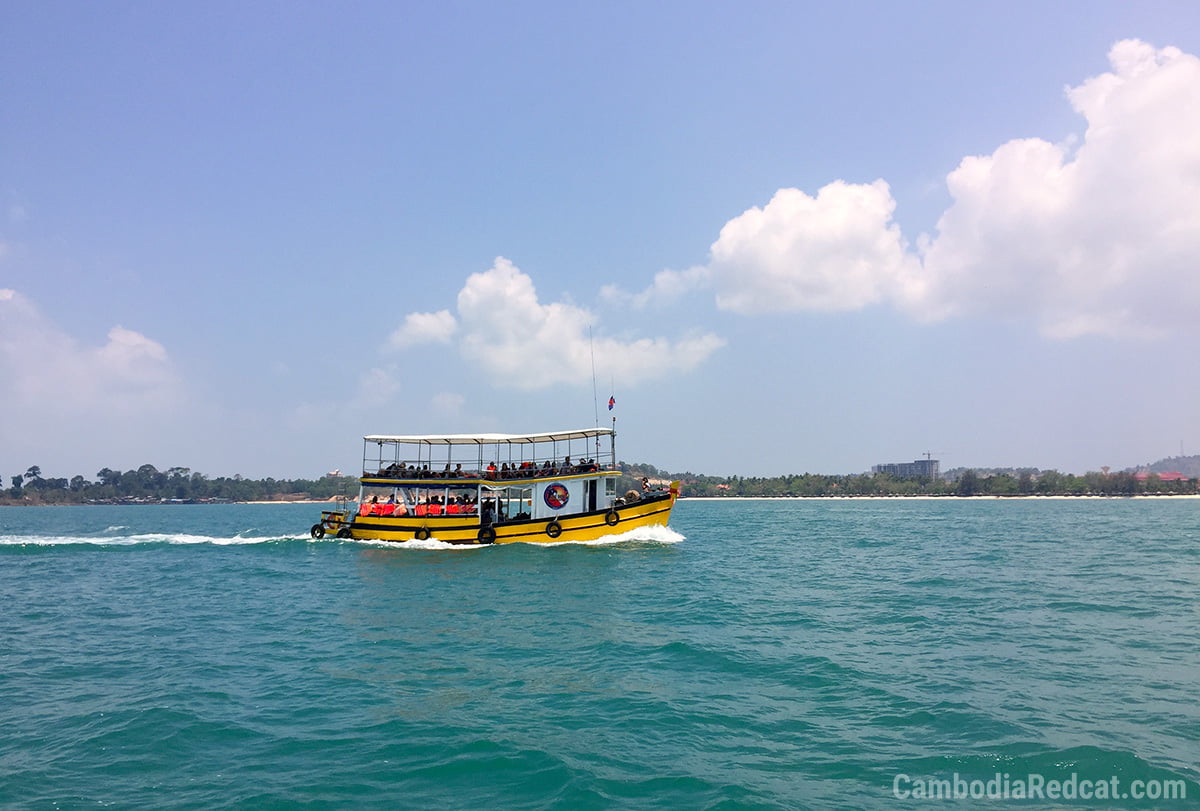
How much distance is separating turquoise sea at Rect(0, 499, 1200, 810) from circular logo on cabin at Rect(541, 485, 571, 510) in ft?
32.5

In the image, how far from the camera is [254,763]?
10297 mm

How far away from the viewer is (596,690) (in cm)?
1376

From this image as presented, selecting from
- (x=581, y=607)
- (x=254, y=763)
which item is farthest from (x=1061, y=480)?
(x=254, y=763)

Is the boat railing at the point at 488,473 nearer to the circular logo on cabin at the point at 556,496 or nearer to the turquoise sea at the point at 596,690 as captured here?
the circular logo on cabin at the point at 556,496

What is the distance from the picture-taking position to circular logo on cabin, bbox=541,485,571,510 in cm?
3866

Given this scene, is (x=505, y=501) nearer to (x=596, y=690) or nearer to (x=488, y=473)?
(x=488, y=473)

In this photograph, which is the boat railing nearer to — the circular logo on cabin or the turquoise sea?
the circular logo on cabin

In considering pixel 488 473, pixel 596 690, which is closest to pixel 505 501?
pixel 488 473

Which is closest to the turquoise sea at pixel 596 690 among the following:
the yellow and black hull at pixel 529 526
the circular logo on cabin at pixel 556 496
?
the yellow and black hull at pixel 529 526

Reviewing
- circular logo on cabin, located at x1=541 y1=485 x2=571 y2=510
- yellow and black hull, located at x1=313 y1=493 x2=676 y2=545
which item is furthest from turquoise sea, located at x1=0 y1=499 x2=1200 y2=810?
circular logo on cabin, located at x1=541 y1=485 x2=571 y2=510

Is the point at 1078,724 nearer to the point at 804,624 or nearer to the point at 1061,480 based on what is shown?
→ the point at 804,624

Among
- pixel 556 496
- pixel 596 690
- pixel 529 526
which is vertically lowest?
pixel 596 690

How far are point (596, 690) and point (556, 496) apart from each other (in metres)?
25.1

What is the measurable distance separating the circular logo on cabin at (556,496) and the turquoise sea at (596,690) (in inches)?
390
